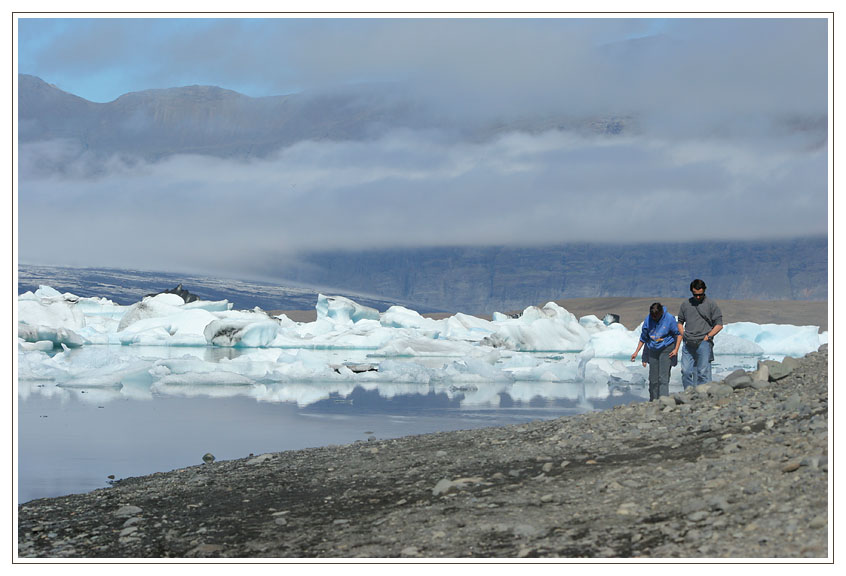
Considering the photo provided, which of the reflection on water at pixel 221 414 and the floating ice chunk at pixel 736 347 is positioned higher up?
the floating ice chunk at pixel 736 347

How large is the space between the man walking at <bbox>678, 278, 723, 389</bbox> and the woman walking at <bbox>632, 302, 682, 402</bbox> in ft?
0.31

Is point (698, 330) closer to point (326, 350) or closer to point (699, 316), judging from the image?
point (699, 316)

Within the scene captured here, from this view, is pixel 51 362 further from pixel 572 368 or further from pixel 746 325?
pixel 746 325

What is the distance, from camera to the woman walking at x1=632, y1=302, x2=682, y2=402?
7.10 m

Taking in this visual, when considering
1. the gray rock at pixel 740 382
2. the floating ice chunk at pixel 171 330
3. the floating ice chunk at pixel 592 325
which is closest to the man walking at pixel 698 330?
the gray rock at pixel 740 382

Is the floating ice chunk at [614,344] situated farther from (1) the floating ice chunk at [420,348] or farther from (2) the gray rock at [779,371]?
(2) the gray rock at [779,371]

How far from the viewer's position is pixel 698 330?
6.87 metres

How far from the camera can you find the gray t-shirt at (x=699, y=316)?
267 inches

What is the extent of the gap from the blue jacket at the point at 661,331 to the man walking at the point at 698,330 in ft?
0.28

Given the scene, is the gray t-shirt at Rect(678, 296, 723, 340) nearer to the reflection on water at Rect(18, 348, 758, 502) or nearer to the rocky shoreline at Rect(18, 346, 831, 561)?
the rocky shoreline at Rect(18, 346, 831, 561)

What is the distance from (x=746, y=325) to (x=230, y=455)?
23.1 meters

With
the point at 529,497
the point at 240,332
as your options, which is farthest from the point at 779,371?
the point at 240,332

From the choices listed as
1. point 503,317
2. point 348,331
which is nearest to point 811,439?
point 348,331

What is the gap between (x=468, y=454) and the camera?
6086mm
